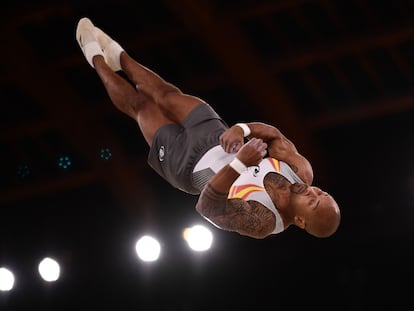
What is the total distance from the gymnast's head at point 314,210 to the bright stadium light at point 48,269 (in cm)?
363

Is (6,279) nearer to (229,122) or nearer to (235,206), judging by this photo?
(229,122)

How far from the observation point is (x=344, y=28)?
7.28m

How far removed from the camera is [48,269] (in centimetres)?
790

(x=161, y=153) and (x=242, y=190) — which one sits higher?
(x=161, y=153)

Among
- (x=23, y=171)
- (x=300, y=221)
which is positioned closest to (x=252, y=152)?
(x=300, y=221)

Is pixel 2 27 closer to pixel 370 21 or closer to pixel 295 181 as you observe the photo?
pixel 370 21

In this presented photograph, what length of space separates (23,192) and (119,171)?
2.88 feet

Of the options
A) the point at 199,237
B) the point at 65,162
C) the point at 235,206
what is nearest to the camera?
the point at 235,206

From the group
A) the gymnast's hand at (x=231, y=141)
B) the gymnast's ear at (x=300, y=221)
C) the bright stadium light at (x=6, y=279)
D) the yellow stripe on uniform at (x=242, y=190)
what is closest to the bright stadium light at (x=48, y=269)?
the bright stadium light at (x=6, y=279)

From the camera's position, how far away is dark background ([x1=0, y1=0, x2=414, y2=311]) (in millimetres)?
7309

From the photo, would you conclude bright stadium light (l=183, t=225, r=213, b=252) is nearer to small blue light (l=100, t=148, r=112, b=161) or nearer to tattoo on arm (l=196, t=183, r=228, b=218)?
small blue light (l=100, t=148, r=112, b=161)

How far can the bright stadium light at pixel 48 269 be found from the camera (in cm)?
790

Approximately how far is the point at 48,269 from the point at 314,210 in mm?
3772

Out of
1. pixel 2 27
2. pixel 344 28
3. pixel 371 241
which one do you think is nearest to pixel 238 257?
pixel 371 241
